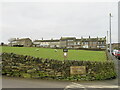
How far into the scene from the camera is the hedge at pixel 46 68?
33.5ft

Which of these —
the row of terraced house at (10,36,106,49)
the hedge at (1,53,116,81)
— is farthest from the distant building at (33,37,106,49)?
the hedge at (1,53,116,81)

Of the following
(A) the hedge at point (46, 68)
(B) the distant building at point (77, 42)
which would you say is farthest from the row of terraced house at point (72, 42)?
(A) the hedge at point (46, 68)

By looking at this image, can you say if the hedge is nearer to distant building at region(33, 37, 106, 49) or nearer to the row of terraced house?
the row of terraced house

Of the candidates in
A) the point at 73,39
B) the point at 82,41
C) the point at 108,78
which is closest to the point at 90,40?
the point at 82,41

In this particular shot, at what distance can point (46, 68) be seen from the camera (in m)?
10.3

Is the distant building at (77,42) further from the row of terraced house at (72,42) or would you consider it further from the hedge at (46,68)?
the hedge at (46,68)

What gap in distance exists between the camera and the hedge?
10.2 metres

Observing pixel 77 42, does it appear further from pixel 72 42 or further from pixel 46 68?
pixel 46 68

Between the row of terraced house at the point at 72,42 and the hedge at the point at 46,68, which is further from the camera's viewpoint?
the row of terraced house at the point at 72,42

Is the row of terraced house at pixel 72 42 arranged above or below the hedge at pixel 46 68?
above

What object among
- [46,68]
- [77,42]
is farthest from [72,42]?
[46,68]

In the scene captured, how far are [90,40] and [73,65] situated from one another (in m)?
75.5

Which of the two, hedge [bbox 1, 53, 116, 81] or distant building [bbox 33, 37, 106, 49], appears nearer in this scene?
hedge [bbox 1, 53, 116, 81]

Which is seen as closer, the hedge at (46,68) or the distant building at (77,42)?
the hedge at (46,68)
